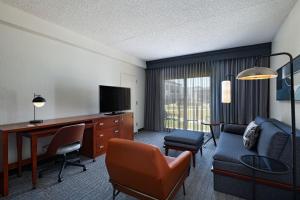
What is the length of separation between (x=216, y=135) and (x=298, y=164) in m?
2.87

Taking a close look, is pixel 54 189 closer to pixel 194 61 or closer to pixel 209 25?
pixel 209 25

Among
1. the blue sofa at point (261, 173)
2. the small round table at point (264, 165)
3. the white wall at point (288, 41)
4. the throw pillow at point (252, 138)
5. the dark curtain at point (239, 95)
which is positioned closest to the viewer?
the small round table at point (264, 165)

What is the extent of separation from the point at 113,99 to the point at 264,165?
312cm

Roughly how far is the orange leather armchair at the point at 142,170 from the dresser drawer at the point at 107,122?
5.42 feet

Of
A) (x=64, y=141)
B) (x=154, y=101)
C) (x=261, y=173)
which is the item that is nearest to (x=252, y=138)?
(x=261, y=173)

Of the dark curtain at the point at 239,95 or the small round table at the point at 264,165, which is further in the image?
A: the dark curtain at the point at 239,95

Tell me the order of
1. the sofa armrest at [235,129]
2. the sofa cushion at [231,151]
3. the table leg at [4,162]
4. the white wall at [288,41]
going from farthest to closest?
1. the sofa armrest at [235,129]
2. the white wall at [288,41]
3. the sofa cushion at [231,151]
4. the table leg at [4,162]

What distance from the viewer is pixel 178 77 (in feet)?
16.6

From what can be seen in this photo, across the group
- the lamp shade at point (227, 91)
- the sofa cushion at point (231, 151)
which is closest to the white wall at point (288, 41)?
the sofa cushion at point (231, 151)

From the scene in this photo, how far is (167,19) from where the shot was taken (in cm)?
260

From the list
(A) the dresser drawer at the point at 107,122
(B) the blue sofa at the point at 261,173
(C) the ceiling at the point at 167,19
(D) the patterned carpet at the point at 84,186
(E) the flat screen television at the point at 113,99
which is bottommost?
(D) the patterned carpet at the point at 84,186

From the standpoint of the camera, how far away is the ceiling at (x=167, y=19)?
220cm

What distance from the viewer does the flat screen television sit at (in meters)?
3.46

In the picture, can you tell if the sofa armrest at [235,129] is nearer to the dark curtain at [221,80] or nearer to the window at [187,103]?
the dark curtain at [221,80]
